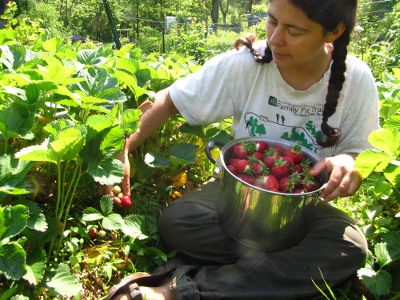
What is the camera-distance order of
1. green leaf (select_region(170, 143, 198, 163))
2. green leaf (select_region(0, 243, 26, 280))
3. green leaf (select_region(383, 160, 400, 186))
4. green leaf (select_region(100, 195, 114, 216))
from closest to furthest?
green leaf (select_region(0, 243, 26, 280)) → green leaf (select_region(383, 160, 400, 186)) → green leaf (select_region(100, 195, 114, 216)) → green leaf (select_region(170, 143, 198, 163))

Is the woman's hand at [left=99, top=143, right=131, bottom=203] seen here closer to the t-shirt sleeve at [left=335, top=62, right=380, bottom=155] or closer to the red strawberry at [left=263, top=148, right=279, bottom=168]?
the red strawberry at [left=263, top=148, right=279, bottom=168]

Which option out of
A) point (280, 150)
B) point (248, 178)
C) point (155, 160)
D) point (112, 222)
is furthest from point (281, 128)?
point (112, 222)

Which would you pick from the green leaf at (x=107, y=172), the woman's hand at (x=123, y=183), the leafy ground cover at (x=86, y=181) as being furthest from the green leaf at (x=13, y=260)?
the woman's hand at (x=123, y=183)

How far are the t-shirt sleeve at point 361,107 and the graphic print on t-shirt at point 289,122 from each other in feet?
0.44

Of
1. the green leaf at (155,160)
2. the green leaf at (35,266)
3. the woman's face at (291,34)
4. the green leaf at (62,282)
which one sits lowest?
the green leaf at (62,282)

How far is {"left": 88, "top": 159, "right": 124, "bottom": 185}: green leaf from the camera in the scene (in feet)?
4.04

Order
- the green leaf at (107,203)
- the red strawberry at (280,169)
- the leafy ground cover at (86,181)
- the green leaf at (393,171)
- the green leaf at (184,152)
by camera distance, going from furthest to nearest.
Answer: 1. the green leaf at (184,152)
2. the green leaf at (107,203)
3. the red strawberry at (280,169)
4. the green leaf at (393,171)
5. the leafy ground cover at (86,181)

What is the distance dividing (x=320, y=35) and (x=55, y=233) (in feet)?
3.64

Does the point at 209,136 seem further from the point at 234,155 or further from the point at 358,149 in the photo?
the point at 358,149

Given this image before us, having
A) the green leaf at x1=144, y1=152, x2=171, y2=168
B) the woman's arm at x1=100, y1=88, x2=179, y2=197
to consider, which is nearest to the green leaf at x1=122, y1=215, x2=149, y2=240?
the woman's arm at x1=100, y1=88, x2=179, y2=197

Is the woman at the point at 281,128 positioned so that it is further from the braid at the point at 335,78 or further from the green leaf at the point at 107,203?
the green leaf at the point at 107,203

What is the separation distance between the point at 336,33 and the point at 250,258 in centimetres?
87

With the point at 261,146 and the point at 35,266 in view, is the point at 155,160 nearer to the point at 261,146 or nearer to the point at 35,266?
the point at 261,146

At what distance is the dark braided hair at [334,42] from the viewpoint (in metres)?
1.34
